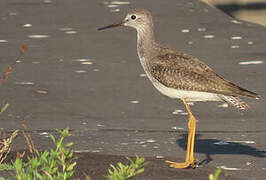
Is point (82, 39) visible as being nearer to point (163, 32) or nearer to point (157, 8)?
point (163, 32)

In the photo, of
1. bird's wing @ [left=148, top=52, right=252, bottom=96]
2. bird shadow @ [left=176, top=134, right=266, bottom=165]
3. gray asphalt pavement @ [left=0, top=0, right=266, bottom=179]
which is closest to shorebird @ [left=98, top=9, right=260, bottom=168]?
bird's wing @ [left=148, top=52, right=252, bottom=96]

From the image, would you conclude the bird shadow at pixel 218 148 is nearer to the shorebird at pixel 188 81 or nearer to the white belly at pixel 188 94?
the shorebird at pixel 188 81

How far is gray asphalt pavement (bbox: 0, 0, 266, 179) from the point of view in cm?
916

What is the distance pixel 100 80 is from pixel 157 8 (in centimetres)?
486

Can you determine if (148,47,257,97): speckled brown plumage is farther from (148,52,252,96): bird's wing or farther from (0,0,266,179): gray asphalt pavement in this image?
(0,0,266,179): gray asphalt pavement

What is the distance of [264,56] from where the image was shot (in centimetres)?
1322

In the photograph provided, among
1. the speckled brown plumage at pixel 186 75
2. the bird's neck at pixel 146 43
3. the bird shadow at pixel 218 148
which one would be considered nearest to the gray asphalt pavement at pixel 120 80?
the bird shadow at pixel 218 148

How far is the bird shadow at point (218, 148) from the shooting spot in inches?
345

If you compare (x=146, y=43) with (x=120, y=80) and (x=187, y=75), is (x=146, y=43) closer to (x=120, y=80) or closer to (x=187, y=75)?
(x=187, y=75)

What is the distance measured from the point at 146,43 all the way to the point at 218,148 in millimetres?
1468

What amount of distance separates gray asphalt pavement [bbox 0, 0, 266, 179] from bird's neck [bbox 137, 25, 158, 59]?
1050 mm

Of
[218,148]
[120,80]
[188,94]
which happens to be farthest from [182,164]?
[120,80]

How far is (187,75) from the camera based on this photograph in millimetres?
8523

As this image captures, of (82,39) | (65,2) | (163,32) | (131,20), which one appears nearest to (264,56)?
(163,32)
